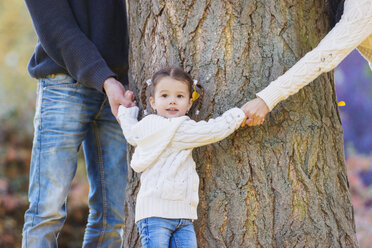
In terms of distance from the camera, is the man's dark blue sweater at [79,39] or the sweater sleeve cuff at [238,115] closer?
the sweater sleeve cuff at [238,115]

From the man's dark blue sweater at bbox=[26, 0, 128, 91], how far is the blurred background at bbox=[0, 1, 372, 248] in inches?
130

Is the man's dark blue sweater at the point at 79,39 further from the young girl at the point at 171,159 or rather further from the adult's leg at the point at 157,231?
the adult's leg at the point at 157,231

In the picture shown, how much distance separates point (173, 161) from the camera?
2381 mm

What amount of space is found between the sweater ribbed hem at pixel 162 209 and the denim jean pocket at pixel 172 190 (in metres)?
0.02

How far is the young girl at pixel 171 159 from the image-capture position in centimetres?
233

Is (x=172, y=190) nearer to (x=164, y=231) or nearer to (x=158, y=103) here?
(x=164, y=231)

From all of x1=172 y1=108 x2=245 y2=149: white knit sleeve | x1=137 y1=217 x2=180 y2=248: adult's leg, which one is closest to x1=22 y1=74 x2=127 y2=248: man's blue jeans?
x1=137 y1=217 x2=180 y2=248: adult's leg

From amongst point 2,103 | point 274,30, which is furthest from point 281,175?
point 2,103

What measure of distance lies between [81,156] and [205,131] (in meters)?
4.43

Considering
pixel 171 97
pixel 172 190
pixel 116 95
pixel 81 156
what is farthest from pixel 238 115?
pixel 81 156

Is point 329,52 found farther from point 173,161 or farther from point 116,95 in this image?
point 116,95

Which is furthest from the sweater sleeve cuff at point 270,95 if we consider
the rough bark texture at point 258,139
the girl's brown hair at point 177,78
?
the girl's brown hair at point 177,78

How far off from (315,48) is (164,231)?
1.12 m

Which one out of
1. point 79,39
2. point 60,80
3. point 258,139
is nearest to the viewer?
point 258,139
